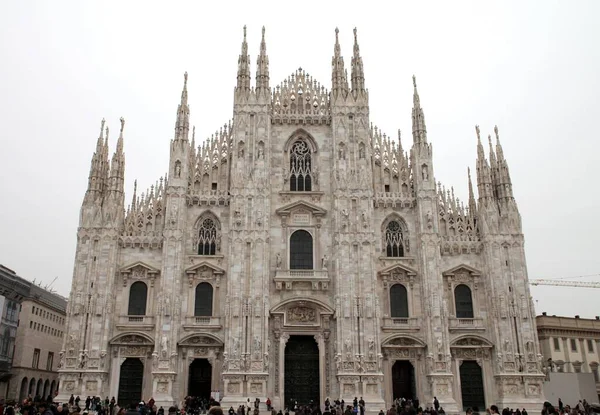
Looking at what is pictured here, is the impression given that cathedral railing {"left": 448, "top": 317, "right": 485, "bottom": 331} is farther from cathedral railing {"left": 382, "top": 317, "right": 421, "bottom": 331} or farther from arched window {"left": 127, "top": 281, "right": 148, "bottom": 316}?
arched window {"left": 127, "top": 281, "right": 148, "bottom": 316}

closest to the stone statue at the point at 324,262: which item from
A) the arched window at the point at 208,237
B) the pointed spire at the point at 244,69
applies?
the arched window at the point at 208,237

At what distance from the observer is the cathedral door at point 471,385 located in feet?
117

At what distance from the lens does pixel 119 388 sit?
35031 mm

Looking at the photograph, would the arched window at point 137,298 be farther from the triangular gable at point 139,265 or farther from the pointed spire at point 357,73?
the pointed spire at point 357,73

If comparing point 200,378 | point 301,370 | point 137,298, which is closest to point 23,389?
point 137,298

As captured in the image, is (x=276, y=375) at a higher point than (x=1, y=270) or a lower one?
lower

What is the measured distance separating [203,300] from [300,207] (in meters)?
8.60

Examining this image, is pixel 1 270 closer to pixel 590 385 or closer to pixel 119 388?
pixel 119 388

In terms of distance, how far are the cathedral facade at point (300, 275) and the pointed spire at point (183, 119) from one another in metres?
0.15

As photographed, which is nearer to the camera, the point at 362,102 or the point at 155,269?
the point at 155,269

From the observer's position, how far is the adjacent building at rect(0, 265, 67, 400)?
1886 inches

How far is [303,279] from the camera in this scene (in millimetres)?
36719

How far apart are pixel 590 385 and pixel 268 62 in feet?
97.3

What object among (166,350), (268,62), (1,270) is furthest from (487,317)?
(1,270)
